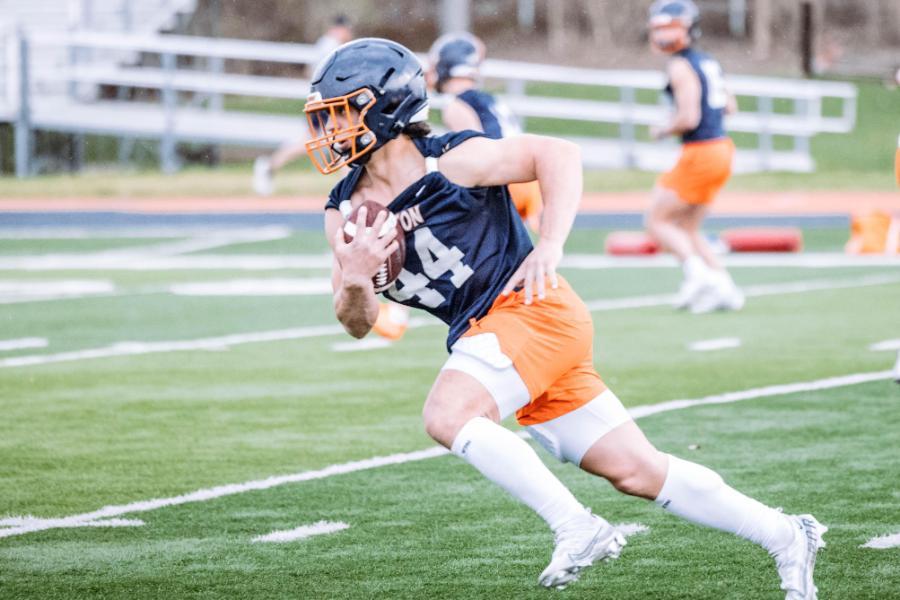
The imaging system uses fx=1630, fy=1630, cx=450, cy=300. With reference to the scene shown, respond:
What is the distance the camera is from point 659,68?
37406mm

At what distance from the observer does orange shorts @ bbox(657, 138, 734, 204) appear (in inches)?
452

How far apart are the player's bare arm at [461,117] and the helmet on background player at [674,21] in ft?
5.74

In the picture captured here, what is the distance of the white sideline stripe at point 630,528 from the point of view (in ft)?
17.6

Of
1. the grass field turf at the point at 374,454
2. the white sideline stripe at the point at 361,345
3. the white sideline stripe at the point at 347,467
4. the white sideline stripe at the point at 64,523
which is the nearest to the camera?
the grass field turf at the point at 374,454

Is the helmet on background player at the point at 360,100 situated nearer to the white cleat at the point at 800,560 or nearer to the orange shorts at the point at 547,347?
the orange shorts at the point at 547,347

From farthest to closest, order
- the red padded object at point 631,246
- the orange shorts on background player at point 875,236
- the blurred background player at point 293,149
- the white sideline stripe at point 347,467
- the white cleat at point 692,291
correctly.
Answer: the blurred background player at point 293,149, the red padded object at point 631,246, the orange shorts on background player at point 875,236, the white cleat at point 692,291, the white sideline stripe at point 347,467

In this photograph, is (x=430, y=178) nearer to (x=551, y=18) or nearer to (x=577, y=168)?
(x=577, y=168)

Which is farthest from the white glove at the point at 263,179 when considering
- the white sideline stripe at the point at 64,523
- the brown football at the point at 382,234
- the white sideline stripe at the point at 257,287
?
the brown football at the point at 382,234

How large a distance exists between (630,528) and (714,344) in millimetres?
4399

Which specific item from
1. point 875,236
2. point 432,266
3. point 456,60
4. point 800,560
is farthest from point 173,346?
point 875,236

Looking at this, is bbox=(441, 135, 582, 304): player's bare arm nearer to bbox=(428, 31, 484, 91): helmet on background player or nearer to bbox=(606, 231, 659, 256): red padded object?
bbox=(428, 31, 484, 91): helmet on background player

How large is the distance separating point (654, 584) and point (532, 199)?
6.61 m

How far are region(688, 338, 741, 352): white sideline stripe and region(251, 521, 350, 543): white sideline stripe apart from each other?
14.3 feet

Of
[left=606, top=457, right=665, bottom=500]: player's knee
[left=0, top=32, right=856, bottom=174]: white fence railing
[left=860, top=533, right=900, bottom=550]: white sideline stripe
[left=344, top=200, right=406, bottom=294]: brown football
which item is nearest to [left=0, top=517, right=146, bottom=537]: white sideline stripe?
[left=344, top=200, right=406, bottom=294]: brown football
